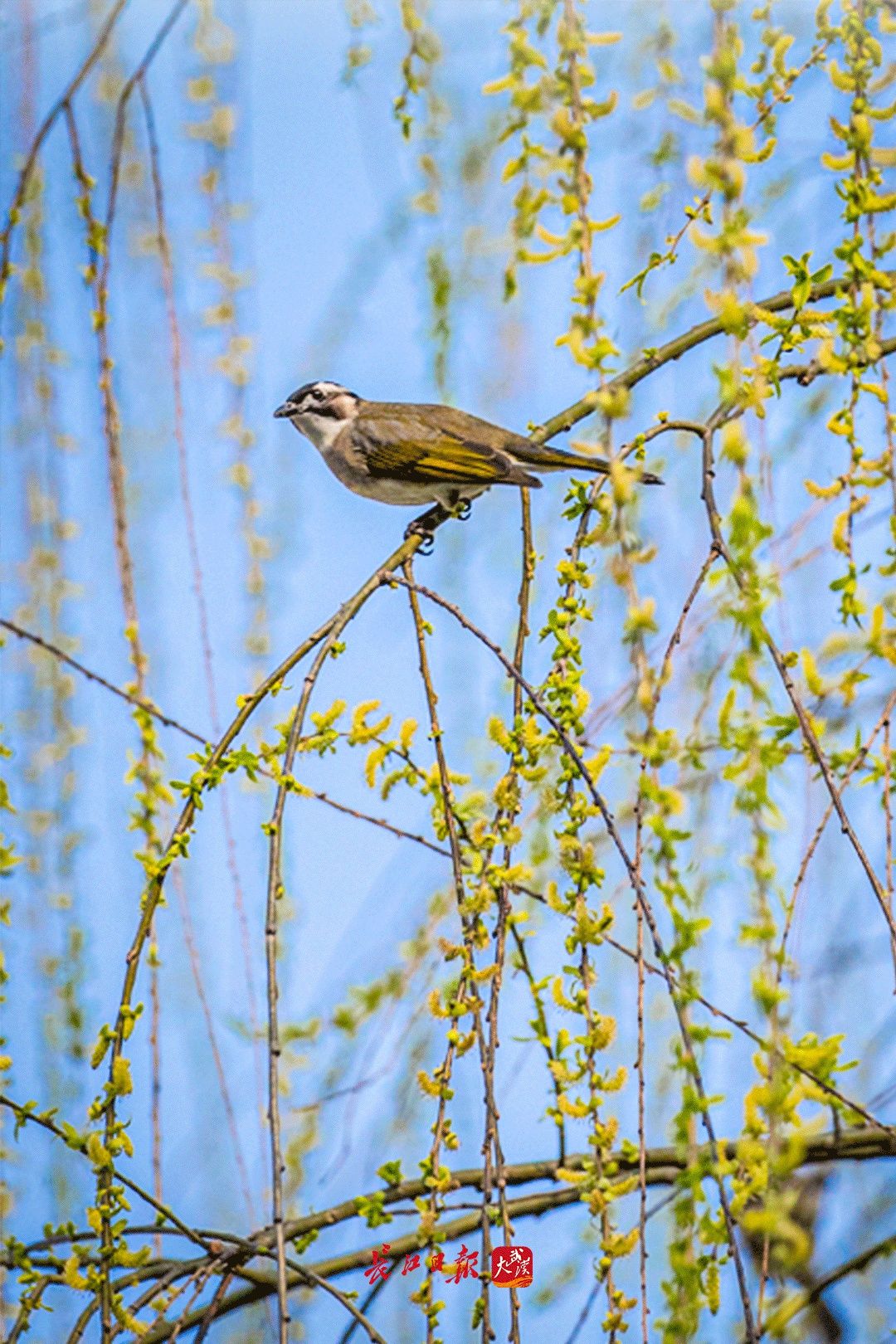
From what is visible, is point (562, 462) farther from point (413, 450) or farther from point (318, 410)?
point (318, 410)

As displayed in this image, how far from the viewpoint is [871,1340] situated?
8.17 ft

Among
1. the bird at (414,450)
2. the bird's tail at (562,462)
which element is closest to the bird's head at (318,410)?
the bird at (414,450)

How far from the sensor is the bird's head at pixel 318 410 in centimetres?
509

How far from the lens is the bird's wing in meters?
3.94

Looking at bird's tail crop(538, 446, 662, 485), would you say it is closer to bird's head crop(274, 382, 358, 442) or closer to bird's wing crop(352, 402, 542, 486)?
bird's wing crop(352, 402, 542, 486)

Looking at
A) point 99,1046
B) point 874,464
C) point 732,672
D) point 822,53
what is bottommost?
point 732,672

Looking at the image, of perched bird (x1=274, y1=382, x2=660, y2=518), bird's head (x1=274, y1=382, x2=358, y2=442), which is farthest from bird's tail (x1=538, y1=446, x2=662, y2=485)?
bird's head (x1=274, y1=382, x2=358, y2=442)

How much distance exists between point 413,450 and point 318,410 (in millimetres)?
847

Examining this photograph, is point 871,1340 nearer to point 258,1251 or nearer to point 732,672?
point 258,1251

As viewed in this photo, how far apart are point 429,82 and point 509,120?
470 mm

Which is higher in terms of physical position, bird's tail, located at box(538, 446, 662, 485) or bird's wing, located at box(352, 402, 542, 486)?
bird's wing, located at box(352, 402, 542, 486)

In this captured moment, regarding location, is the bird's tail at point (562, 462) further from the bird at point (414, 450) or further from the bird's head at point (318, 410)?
the bird's head at point (318, 410)

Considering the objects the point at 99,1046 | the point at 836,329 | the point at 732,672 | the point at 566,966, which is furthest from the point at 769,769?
the point at 99,1046

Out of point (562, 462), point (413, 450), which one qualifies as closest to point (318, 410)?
point (413, 450)
